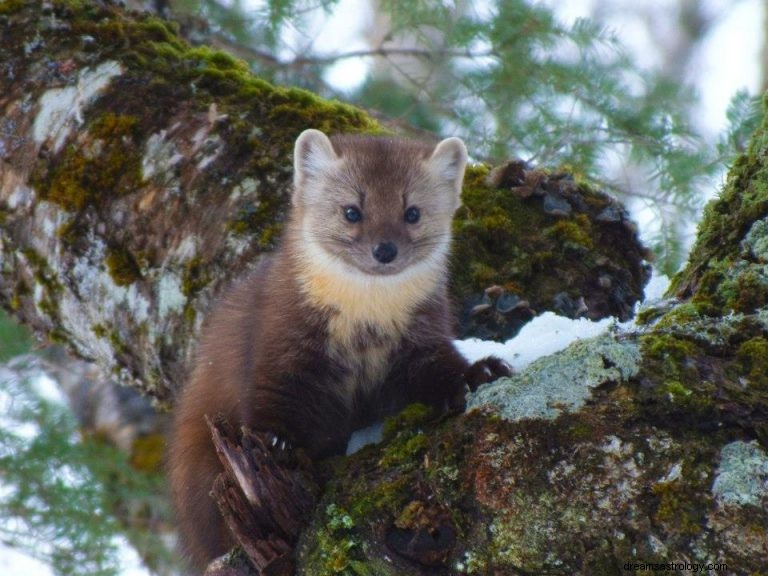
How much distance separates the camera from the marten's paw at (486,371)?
9.97 feet

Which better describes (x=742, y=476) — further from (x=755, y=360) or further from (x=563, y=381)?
(x=563, y=381)

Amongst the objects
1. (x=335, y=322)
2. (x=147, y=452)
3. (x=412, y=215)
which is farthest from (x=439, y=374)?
(x=147, y=452)

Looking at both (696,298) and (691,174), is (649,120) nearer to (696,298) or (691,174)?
(691,174)

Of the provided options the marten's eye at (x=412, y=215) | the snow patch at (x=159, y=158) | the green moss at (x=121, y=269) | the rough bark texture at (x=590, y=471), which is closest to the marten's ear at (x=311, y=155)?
the marten's eye at (x=412, y=215)

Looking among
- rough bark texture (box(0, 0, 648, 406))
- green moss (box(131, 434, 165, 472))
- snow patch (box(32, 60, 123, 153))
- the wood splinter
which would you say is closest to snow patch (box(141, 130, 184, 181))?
rough bark texture (box(0, 0, 648, 406))

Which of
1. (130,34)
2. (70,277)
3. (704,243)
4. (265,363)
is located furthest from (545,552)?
(130,34)

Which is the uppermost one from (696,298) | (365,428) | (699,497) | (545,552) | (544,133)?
(544,133)

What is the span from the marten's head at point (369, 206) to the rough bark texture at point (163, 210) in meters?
0.25

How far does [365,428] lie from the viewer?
3.36 meters

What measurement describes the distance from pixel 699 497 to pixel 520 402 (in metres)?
0.49

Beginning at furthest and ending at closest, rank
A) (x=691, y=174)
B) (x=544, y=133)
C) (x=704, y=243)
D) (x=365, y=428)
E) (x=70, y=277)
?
(x=544, y=133)
(x=691, y=174)
(x=70, y=277)
(x=365, y=428)
(x=704, y=243)

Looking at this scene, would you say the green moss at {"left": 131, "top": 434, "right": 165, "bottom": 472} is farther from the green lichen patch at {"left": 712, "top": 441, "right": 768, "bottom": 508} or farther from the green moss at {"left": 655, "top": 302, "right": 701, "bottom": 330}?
the green lichen patch at {"left": 712, "top": 441, "right": 768, "bottom": 508}

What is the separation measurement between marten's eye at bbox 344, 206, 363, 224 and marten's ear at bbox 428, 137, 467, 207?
0.42 metres

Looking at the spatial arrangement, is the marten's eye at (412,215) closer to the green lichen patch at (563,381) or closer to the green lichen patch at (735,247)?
the green lichen patch at (735,247)
